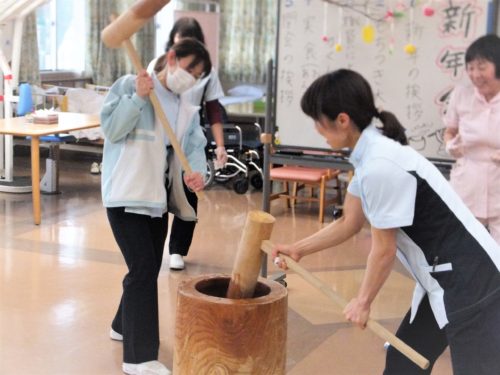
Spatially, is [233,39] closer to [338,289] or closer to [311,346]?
[338,289]

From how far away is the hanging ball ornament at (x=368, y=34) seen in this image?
12.4 ft

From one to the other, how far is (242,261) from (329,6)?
2039mm

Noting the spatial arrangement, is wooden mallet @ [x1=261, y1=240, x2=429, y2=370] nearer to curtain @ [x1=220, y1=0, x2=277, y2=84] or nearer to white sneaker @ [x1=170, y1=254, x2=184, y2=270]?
white sneaker @ [x1=170, y1=254, x2=184, y2=270]

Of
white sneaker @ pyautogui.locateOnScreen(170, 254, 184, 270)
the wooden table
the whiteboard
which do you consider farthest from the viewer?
the wooden table

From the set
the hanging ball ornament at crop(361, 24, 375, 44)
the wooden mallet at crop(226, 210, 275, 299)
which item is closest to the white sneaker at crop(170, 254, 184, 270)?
the hanging ball ornament at crop(361, 24, 375, 44)

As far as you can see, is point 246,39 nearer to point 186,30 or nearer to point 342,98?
point 186,30

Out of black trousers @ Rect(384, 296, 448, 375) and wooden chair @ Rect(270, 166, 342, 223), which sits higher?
black trousers @ Rect(384, 296, 448, 375)

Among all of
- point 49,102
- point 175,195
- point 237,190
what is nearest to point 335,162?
point 175,195

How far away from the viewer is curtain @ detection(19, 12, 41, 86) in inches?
313

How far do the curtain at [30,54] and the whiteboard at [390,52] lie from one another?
4.57 metres

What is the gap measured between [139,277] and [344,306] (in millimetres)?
1062

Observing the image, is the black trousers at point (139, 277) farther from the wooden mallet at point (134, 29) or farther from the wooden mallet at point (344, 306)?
the wooden mallet at point (344, 306)

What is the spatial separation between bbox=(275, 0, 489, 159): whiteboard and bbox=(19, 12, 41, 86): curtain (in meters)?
4.57

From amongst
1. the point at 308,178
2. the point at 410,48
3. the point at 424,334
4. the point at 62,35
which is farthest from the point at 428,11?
the point at 62,35
